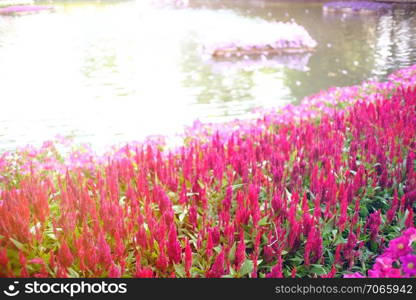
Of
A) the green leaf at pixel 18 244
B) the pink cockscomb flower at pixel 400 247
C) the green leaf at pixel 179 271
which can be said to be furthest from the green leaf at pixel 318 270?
the green leaf at pixel 18 244

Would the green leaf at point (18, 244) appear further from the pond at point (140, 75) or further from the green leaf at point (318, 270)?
the pond at point (140, 75)

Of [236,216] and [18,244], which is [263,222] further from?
[18,244]

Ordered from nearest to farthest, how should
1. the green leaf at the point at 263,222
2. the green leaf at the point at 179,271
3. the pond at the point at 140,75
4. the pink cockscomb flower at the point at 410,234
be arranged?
1. the green leaf at the point at 179,271
2. the pink cockscomb flower at the point at 410,234
3. the green leaf at the point at 263,222
4. the pond at the point at 140,75

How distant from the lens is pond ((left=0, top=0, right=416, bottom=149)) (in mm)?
7691

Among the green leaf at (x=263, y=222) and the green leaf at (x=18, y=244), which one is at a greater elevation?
the green leaf at (x=18, y=244)

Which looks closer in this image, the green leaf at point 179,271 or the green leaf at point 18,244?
the green leaf at point 179,271

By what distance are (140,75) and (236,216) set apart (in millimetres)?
10078

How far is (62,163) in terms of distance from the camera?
4996mm

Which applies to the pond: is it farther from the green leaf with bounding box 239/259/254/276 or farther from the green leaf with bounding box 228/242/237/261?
the green leaf with bounding box 239/259/254/276

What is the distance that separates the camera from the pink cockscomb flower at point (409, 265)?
2.12 m

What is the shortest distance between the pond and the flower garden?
335 cm

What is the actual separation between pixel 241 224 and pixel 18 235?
1295mm

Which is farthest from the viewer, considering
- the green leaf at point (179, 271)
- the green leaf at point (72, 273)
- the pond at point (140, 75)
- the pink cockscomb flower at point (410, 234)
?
the pond at point (140, 75)

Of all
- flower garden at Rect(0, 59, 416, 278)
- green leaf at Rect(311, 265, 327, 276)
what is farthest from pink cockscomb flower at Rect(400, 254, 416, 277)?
green leaf at Rect(311, 265, 327, 276)
